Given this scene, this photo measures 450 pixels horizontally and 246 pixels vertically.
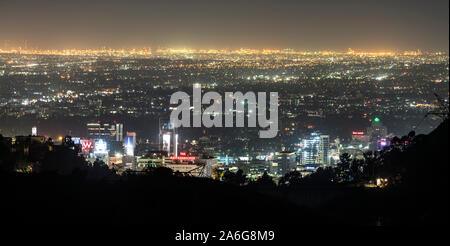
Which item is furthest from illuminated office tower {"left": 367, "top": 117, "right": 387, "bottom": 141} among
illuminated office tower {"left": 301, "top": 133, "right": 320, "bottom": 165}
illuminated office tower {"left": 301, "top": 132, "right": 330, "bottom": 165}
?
illuminated office tower {"left": 301, "top": 133, "right": 320, "bottom": 165}

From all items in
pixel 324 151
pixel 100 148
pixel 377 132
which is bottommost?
pixel 324 151

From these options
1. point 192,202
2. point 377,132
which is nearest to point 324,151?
point 377,132

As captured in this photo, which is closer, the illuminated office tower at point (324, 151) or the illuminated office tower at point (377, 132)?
the illuminated office tower at point (324, 151)

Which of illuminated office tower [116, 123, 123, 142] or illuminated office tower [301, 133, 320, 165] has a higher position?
illuminated office tower [116, 123, 123, 142]

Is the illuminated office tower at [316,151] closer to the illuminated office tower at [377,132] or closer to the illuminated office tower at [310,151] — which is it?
the illuminated office tower at [310,151]

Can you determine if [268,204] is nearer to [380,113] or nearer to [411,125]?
[411,125]

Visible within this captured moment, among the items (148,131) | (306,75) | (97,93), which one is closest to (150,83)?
(97,93)

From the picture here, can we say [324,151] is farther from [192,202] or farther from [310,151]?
[192,202]

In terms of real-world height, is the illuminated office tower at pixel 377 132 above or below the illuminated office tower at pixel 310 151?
A: above

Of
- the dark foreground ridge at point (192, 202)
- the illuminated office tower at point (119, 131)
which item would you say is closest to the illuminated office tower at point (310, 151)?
the illuminated office tower at point (119, 131)

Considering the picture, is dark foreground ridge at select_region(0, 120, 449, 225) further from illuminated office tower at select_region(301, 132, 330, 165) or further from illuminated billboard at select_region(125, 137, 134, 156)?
illuminated billboard at select_region(125, 137, 134, 156)
